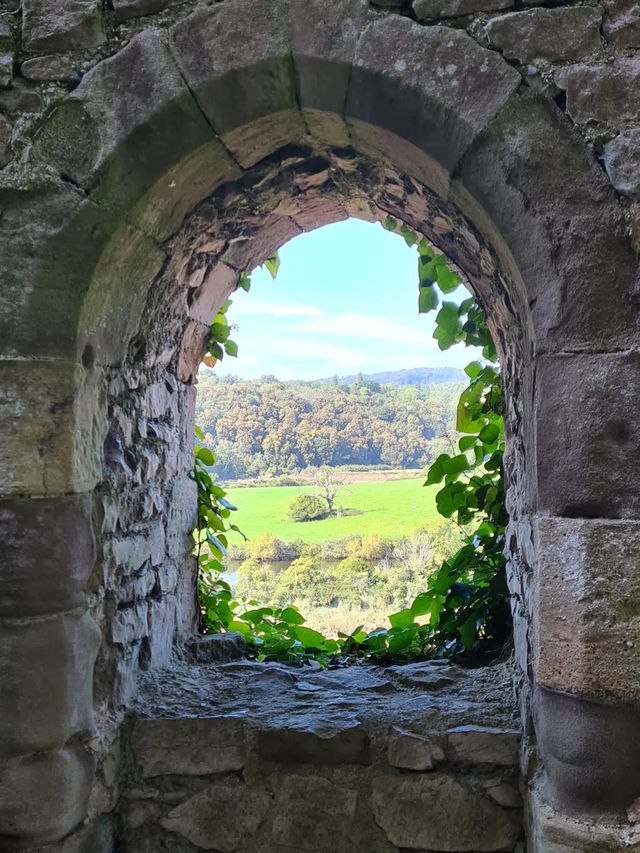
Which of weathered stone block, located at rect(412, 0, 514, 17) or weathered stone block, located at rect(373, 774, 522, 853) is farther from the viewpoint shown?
weathered stone block, located at rect(373, 774, 522, 853)

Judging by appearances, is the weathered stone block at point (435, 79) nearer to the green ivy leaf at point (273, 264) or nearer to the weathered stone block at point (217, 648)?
the green ivy leaf at point (273, 264)

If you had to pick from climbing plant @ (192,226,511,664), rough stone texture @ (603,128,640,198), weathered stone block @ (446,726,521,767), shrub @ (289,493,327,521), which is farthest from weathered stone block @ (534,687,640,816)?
shrub @ (289,493,327,521)

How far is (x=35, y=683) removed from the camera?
59.2 inches

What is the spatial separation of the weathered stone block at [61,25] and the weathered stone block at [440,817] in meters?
2.00

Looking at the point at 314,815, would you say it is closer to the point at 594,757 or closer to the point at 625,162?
the point at 594,757

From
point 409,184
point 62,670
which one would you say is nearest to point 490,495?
point 409,184

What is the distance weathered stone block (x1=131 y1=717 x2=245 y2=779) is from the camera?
1.76 meters

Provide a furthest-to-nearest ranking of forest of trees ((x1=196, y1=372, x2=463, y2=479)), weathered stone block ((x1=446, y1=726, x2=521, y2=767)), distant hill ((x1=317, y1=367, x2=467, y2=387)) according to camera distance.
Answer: distant hill ((x1=317, y1=367, x2=467, y2=387))
forest of trees ((x1=196, y1=372, x2=463, y2=479))
weathered stone block ((x1=446, y1=726, x2=521, y2=767))

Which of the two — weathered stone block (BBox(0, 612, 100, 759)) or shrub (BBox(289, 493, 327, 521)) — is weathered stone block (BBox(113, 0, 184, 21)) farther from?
shrub (BBox(289, 493, 327, 521))

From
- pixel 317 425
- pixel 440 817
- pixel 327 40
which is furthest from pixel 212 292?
pixel 317 425

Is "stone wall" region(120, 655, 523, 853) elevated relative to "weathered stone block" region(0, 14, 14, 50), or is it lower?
lower

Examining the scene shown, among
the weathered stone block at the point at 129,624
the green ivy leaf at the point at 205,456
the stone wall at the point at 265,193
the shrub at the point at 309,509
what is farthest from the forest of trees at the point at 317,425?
the stone wall at the point at 265,193

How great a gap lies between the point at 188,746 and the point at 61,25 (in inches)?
73.1

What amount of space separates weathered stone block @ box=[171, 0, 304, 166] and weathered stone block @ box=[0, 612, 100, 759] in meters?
1.25
